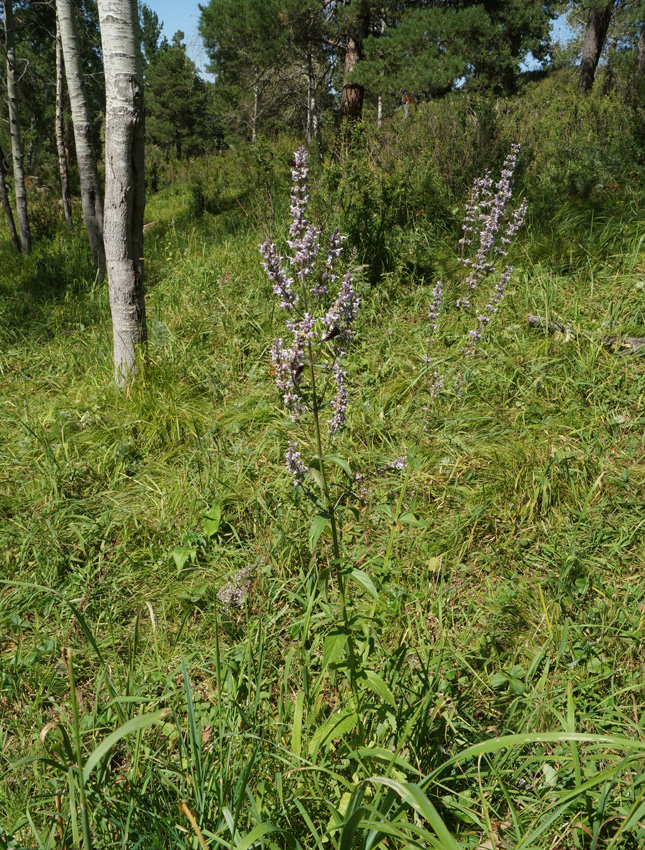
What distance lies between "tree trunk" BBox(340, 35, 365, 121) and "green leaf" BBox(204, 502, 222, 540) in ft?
33.3

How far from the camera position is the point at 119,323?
3.67 m

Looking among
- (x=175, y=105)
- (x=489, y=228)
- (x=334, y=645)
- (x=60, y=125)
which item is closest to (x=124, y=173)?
(x=489, y=228)

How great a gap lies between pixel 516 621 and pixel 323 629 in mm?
759

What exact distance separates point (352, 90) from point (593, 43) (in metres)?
8.07

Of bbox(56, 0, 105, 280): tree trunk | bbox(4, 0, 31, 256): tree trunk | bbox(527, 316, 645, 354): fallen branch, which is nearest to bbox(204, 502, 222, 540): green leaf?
bbox(527, 316, 645, 354): fallen branch

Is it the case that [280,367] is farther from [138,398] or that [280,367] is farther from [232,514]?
[138,398]

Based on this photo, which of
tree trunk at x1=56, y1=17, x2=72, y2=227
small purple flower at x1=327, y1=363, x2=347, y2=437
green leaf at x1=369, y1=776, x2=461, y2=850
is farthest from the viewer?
tree trunk at x1=56, y1=17, x2=72, y2=227

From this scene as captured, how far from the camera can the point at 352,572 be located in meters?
1.28

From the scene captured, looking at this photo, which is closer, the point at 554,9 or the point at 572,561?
the point at 572,561

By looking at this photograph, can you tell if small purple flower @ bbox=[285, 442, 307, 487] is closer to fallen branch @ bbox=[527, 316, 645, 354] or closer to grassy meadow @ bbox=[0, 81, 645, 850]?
grassy meadow @ bbox=[0, 81, 645, 850]

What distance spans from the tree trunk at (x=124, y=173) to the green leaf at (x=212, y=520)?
4.96ft

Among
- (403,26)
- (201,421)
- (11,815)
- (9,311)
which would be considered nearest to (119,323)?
(201,421)

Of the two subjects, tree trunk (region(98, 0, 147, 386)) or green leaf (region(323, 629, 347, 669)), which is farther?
tree trunk (region(98, 0, 147, 386))

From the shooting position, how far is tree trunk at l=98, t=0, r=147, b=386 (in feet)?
10.6
